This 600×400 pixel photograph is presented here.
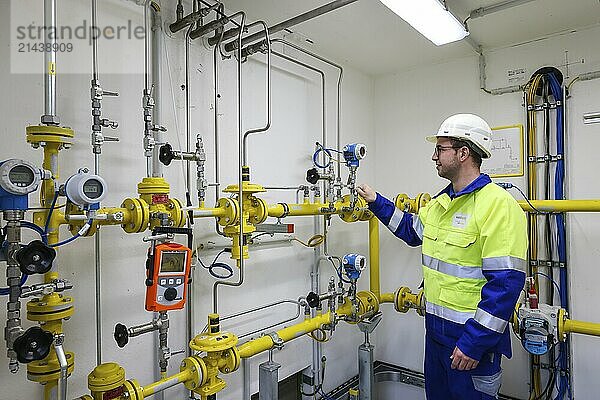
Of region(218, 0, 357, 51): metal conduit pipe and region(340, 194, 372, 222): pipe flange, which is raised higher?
region(218, 0, 357, 51): metal conduit pipe

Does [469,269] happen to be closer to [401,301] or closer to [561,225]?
[401,301]

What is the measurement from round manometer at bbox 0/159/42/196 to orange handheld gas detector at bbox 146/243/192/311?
39cm

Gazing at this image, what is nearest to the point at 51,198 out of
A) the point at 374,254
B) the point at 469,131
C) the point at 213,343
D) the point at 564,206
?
the point at 213,343

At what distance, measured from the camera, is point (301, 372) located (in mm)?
2631

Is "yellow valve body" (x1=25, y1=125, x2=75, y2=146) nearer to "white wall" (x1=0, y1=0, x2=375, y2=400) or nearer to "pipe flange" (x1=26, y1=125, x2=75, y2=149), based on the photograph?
"pipe flange" (x1=26, y1=125, x2=75, y2=149)

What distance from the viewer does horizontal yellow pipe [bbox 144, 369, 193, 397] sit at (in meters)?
1.40

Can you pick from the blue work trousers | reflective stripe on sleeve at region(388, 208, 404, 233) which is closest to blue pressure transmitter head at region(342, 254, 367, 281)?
reflective stripe on sleeve at region(388, 208, 404, 233)

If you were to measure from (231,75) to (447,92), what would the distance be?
1.65 metres

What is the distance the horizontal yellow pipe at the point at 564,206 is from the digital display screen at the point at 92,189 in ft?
7.09

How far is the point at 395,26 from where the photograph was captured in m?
2.41

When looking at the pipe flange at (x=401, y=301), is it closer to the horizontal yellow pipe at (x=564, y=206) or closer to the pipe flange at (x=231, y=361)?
the horizontal yellow pipe at (x=564, y=206)

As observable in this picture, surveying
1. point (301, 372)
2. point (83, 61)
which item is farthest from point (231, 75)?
point (301, 372)

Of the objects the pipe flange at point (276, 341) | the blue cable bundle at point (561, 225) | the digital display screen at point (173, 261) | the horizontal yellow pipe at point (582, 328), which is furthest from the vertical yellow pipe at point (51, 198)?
the blue cable bundle at point (561, 225)

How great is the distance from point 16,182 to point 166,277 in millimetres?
498
